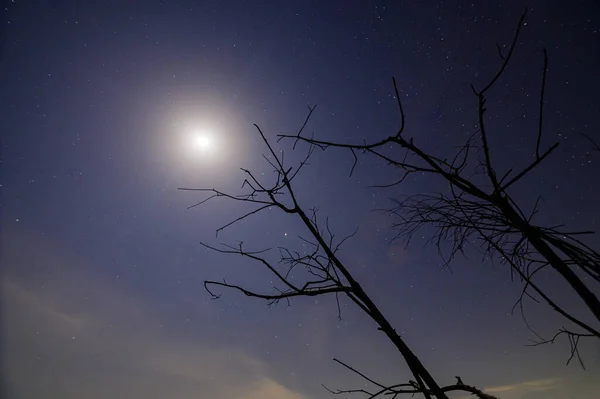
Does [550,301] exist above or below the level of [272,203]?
below

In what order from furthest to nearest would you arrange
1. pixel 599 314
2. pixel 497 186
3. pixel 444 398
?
pixel 497 186 < pixel 444 398 < pixel 599 314

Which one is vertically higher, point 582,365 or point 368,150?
point 368,150

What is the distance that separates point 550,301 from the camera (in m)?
0.94

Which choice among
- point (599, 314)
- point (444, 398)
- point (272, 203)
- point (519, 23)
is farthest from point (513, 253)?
point (272, 203)

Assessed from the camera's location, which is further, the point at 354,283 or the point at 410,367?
the point at 354,283

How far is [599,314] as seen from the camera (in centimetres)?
68

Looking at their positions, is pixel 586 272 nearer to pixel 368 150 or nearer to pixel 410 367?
pixel 410 367

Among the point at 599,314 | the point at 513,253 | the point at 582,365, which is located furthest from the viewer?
the point at 582,365

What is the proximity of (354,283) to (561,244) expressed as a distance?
61 centimetres

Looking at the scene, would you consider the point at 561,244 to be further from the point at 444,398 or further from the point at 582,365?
the point at 582,365

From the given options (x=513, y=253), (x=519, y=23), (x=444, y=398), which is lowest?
(x=444, y=398)

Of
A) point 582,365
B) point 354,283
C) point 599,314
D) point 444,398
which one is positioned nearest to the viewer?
point 599,314

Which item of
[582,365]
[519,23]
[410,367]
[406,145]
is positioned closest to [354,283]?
[410,367]

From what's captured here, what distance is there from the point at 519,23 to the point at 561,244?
62 cm
